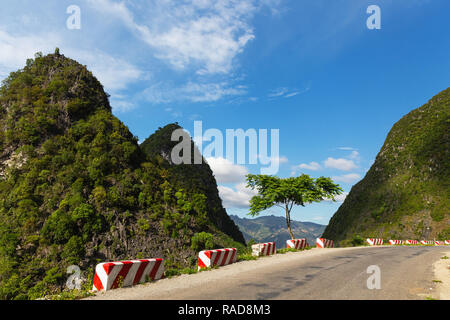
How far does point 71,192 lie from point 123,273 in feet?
96.4

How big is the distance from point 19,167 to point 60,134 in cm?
699

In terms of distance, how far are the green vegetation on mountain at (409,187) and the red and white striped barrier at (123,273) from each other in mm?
68443

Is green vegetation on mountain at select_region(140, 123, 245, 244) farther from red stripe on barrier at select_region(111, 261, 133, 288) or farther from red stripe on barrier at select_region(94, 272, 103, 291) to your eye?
red stripe on barrier at select_region(94, 272, 103, 291)

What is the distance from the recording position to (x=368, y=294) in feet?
22.8

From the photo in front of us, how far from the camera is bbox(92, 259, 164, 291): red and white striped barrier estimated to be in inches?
292

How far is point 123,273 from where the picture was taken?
7766 millimetres

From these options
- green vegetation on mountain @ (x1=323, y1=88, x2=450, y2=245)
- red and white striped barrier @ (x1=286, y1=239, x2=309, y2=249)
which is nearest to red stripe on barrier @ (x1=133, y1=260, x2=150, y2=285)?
red and white striped barrier @ (x1=286, y1=239, x2=309, y2=249)

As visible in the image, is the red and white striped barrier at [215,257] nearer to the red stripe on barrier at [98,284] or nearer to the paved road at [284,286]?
the paved road at [284,286]

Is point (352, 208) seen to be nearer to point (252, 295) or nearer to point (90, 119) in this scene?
point (90, 119)

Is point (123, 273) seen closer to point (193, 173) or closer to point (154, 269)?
point (154, 269)

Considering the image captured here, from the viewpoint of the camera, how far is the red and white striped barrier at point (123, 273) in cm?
741

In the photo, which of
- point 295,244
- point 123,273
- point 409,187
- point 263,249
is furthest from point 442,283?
point 409,187

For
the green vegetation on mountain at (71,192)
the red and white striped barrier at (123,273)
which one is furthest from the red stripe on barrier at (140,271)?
the green vegetation on mountain at (71,192)
